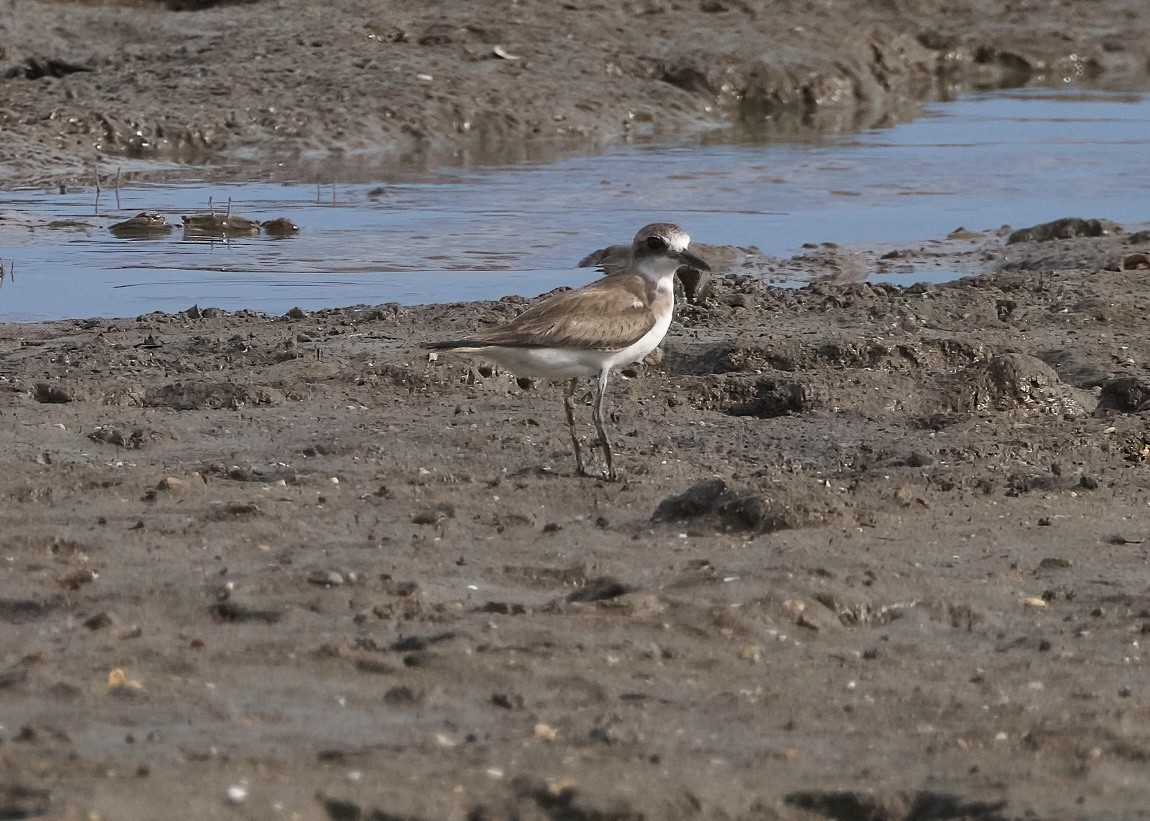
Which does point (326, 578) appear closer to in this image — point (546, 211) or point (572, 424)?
point (572, 424)

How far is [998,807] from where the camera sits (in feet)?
11.7

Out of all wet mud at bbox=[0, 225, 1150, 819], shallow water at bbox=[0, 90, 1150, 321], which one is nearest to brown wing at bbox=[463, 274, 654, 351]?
wet mud at bbox=[0, 225, 1150, 819]

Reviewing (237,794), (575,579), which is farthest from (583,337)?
(237,794)

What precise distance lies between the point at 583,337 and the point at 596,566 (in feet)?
4.51

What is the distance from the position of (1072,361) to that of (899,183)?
7021 mm

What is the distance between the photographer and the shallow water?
34.1ft

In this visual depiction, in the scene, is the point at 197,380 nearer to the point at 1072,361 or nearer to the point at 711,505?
the point at 711,505

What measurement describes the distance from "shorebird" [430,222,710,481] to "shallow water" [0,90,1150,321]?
3407mm

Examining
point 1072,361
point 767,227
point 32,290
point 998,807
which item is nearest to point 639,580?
point 998,807

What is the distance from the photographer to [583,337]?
6391 mm

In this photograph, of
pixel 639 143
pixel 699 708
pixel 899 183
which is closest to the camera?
pixel 699 708

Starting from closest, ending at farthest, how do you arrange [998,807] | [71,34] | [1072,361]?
[998,807], [1072,361], [71,34]

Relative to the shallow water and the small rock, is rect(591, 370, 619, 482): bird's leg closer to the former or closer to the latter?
the small rock

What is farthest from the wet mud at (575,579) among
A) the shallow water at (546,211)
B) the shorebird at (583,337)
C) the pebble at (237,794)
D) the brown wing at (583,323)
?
Result: the shallow water at (546,211)
